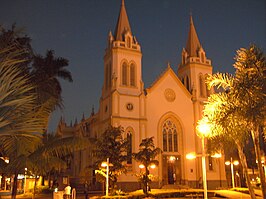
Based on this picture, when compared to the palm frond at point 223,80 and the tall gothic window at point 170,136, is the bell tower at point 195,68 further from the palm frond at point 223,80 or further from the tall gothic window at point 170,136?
the palm frond at point 223,80

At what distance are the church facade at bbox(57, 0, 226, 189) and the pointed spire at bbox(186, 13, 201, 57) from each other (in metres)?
5.59

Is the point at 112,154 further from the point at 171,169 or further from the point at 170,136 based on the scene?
the point at 170,136

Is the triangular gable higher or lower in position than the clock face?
higher

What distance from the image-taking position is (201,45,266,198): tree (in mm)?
15359

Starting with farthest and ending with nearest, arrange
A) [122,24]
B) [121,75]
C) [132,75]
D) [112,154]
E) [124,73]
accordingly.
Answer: [122,24]
[132,75]
[124,73]
[121,75]
[112,154]

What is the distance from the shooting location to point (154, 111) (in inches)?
1651

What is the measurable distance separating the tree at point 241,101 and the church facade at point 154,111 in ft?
75.7

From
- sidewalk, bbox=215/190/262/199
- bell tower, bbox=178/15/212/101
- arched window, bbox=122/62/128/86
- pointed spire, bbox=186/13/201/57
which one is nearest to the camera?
sidewalk, bbox=215/190/262/199

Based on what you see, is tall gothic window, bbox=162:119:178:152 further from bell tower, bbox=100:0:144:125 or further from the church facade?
bell tower, bbox=100:0:144:125

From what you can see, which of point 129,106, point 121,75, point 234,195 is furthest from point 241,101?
point 121,75

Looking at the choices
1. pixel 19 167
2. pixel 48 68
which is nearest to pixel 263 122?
pixel 19 167

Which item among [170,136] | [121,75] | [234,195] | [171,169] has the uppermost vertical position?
[121,75]

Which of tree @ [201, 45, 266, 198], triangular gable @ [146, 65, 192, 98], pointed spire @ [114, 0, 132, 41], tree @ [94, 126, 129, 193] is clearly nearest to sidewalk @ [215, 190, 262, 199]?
tree @ [94, 126, 129, 193]

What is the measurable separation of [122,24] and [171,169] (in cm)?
2099
